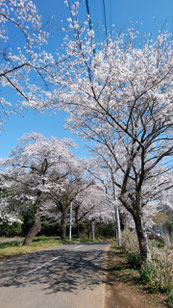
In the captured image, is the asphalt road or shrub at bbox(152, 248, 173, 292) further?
shrub at bbox(152, 248, 173, 292)

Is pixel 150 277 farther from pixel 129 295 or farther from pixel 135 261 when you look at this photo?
pixel 135 261

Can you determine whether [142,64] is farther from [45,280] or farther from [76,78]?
[45,280]

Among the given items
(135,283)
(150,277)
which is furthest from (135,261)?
(150,277)

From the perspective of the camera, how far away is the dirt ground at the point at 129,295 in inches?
164

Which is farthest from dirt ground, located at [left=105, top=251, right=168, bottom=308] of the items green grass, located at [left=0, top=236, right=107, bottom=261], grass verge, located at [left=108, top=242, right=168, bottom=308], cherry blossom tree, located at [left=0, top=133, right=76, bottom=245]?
cherry blossom tree, located at [left=0, top=133, right=76, bottom=245]

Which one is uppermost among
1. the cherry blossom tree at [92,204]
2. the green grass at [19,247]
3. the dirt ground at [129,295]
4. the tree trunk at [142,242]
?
the cherry blossom tree at [92,204]

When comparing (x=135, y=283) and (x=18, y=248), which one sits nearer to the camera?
(x=135, y=283)

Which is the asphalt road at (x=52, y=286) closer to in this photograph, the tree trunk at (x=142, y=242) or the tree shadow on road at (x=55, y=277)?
the tree shadow on road at (x=55, y=277)

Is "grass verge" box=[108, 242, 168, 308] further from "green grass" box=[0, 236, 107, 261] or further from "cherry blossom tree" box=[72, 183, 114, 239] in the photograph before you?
"cherry blossom tree" box=[72, 183, 114, 239]

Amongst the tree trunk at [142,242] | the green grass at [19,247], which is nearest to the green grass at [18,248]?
the green grass at [19,247]

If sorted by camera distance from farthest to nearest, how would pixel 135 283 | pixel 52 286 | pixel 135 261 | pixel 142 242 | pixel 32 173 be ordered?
pixel 32 173
pixel 135 261
pixel 142 242
pixel 135 283
pixel 52 286

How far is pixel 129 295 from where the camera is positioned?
4.70 meters

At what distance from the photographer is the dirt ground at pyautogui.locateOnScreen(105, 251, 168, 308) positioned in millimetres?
4160

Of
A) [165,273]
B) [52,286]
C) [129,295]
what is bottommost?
[129,295]
